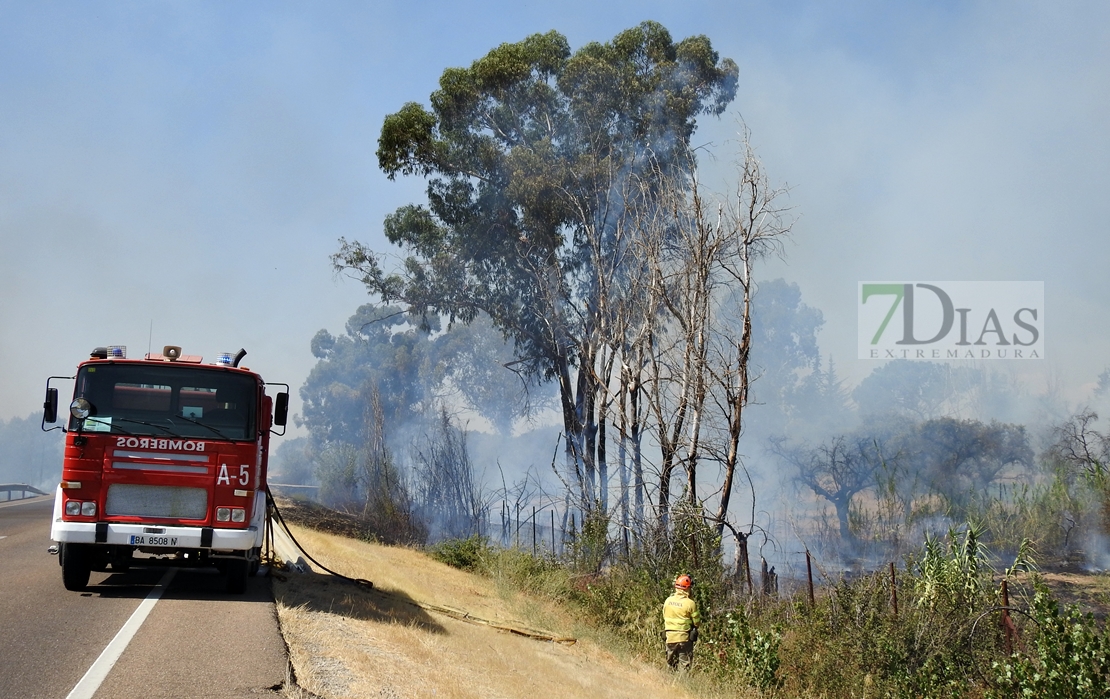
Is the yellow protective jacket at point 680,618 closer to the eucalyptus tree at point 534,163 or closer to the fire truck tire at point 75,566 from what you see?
the fire truck tire at point 75,566

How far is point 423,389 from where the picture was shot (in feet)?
157

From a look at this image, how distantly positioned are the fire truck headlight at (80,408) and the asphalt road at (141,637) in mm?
1875

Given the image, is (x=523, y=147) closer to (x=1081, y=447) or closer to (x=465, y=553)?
(x=465, y=553)

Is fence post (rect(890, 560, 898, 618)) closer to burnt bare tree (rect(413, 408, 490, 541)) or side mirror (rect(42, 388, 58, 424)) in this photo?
side mirror (rect(42, 388, 58, 424))

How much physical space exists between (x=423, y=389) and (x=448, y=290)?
23.8 m

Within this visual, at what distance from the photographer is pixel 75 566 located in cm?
974

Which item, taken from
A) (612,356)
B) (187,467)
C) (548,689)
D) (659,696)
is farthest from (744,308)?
(187,467)

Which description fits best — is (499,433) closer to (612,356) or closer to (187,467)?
(612,356)

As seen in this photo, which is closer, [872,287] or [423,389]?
[872,287]

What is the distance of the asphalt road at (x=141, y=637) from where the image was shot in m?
6.12

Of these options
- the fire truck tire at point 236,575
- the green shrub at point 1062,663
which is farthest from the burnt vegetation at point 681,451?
the fire truck tire at point 236,575

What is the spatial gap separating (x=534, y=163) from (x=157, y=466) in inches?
594

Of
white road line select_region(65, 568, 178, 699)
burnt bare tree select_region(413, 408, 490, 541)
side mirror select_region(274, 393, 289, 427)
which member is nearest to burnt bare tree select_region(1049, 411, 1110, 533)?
burnt bare tree select_region(413, 408, 490, 541)

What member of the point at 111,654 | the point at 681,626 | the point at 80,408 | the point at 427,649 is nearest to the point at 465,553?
the point at 681,626
